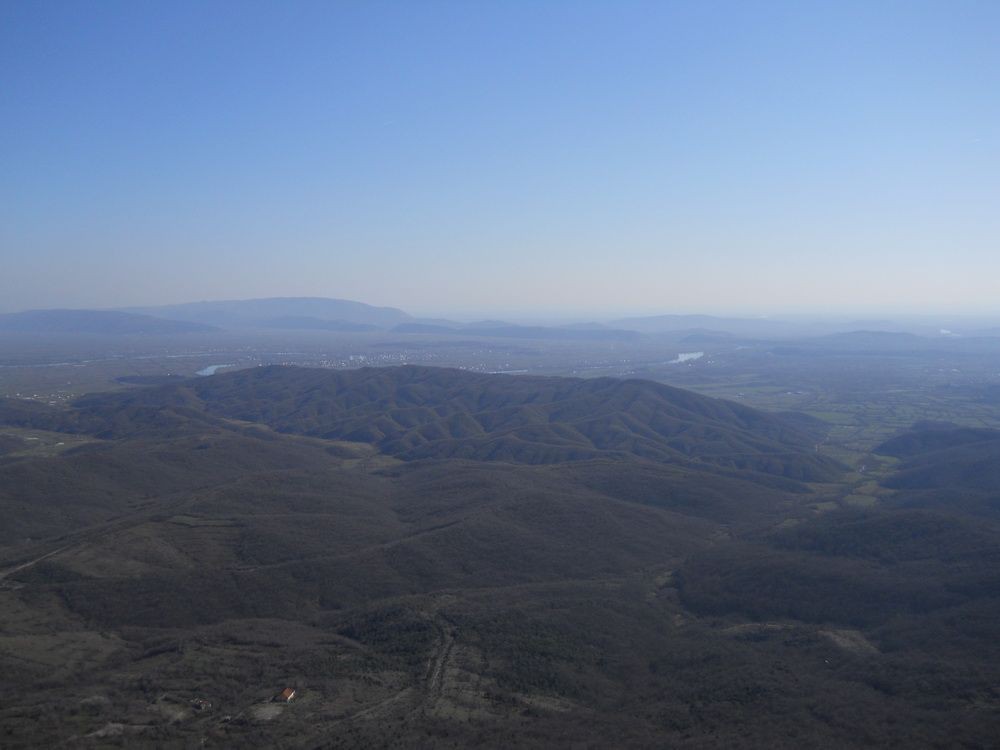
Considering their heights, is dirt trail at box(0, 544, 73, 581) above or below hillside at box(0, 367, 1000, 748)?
above

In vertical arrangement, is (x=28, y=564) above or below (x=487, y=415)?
below

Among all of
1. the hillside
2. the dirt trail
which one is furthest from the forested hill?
the dirt trail

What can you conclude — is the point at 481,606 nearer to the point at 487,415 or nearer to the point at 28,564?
the point at 28,564

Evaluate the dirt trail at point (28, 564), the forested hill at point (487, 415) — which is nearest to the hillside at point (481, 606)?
the dirt trail at point (28, 564)

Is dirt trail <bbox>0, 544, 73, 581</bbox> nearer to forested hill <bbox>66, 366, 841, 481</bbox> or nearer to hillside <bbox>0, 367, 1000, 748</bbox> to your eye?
hillside <bbox>0, 367, 1000, 748</bbox>

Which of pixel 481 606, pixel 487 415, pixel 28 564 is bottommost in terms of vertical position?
pixel 481 606

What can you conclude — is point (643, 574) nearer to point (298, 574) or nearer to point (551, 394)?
point (298, 574)

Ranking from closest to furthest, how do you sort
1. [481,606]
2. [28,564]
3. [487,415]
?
1. [481,606]
2. [28,564]
3. [487,415]

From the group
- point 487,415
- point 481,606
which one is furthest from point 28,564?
point 487,415

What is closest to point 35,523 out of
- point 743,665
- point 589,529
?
point 589,529
